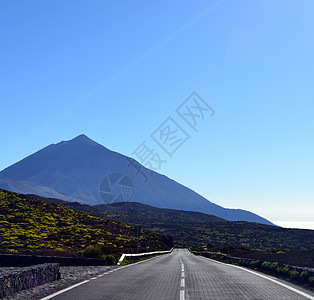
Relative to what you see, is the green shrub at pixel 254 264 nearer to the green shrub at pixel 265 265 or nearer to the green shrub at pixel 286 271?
the green shrub at pixel 265 265

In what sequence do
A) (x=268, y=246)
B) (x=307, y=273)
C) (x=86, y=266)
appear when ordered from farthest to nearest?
(x=268, y=246) < (x=86, y=266) < (x=307, y=273)

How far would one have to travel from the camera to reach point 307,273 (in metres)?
16.1

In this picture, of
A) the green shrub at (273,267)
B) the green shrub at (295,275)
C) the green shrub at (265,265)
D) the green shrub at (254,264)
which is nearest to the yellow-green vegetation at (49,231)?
the green shrub at (254,264)

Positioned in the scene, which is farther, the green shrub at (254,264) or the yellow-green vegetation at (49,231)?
the yellow-green vegetation at (49,231)

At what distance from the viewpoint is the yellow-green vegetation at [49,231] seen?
45.8m

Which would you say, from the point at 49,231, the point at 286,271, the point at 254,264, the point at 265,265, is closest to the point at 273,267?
the point at 265,265

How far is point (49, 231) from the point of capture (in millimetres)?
60938

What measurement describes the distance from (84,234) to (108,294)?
53.0 metres

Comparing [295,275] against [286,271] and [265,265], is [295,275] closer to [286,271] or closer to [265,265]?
[286,271]

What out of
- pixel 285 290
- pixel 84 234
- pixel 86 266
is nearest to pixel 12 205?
pixel 84 234

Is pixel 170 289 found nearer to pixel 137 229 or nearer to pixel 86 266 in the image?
pixel 86 266

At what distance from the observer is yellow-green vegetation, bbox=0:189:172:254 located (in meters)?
45.8

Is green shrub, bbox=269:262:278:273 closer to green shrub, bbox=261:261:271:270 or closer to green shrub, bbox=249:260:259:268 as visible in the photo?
green shrub, bbox=261:261:271:270

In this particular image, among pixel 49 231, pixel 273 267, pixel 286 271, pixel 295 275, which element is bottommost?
pixel 295 275
